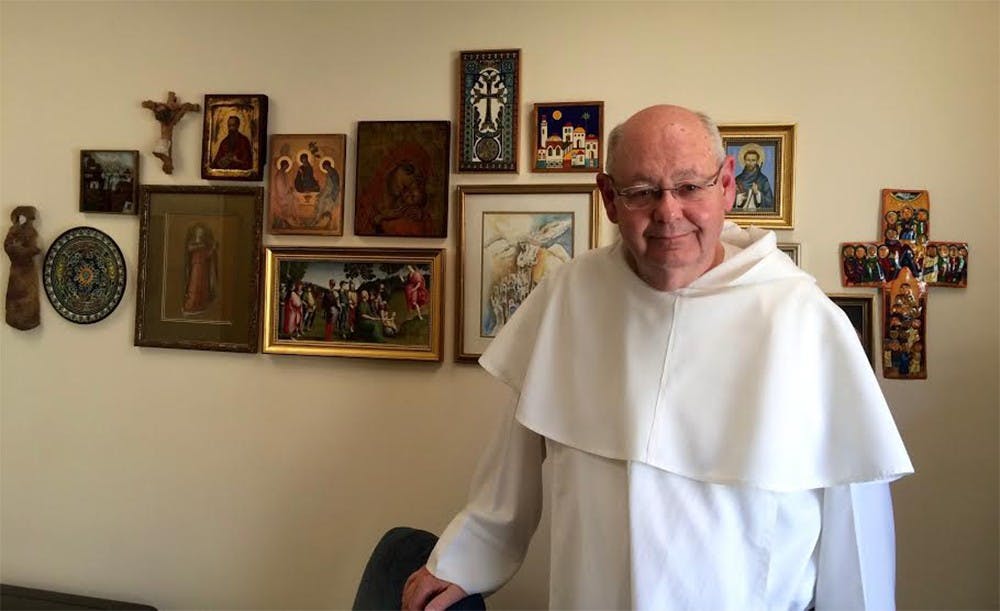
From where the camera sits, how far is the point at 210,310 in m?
1.93

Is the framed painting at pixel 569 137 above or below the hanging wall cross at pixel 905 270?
above

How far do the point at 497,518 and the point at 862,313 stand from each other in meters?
1.07

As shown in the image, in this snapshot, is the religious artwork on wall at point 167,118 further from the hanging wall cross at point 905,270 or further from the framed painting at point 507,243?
the hanging wall cross at point 905,270

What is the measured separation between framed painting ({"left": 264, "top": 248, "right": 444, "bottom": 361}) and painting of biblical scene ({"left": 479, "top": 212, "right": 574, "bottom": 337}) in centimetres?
14

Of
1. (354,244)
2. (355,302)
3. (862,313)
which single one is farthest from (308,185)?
(862,313)

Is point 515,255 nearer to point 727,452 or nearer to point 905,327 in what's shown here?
point 727,452

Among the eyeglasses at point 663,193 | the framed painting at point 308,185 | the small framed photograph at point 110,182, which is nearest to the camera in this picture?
the eyeglasses at point 663,193

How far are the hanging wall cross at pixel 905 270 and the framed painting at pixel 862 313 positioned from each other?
29 millimetres

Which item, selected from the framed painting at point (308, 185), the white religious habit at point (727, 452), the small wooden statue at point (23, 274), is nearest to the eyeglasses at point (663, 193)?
the white religious habit at point (727, 452)

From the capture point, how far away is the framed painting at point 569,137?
1710mm

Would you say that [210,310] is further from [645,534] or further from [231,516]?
[645,534]

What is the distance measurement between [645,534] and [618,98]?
113 centimetres

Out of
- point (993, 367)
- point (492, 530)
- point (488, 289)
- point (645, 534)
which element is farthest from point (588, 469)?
point (993, 367)

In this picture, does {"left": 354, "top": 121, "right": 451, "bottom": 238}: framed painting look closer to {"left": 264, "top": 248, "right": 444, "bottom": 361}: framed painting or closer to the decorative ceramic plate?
{"left": 264, "top": 248, "right": 444, "bottom": 361}: framed painting
